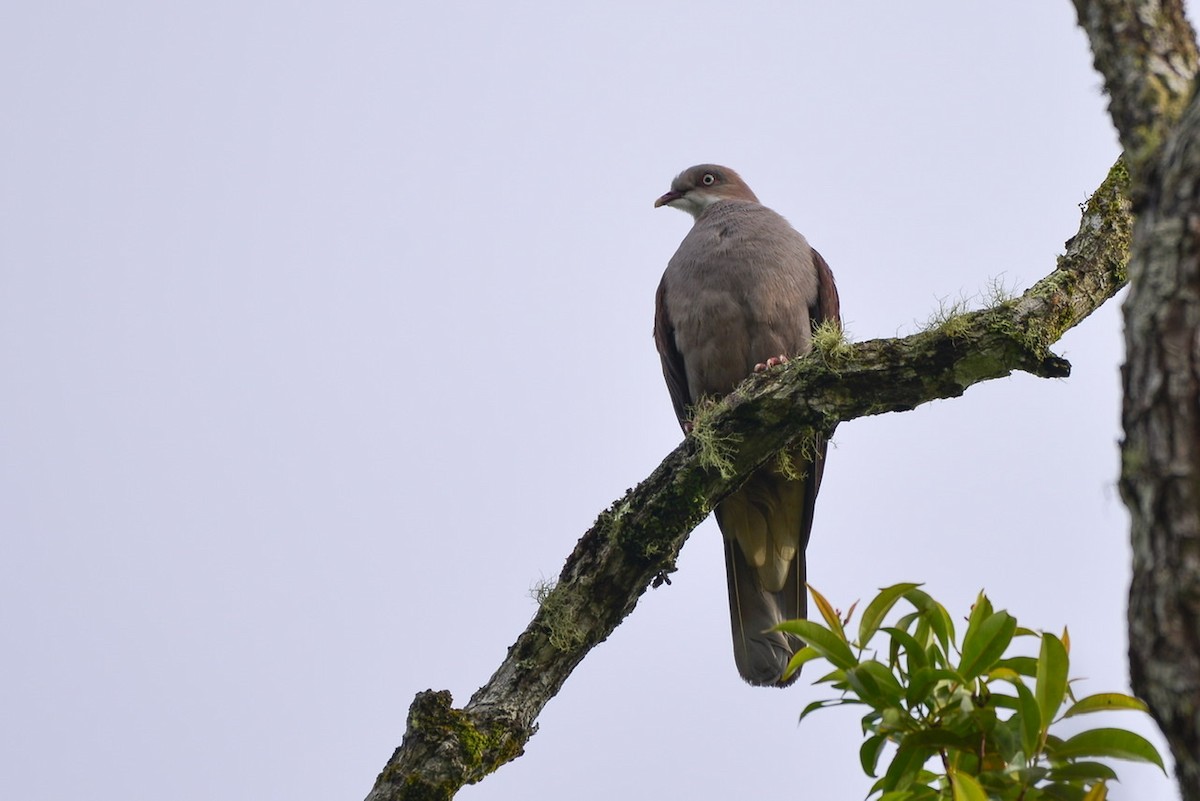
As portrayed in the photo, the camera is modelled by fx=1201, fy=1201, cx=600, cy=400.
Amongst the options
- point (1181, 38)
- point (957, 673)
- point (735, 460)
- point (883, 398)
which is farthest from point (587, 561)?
point (1181, 38)

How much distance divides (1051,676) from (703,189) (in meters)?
5.32

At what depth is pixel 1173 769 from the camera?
58.6 inches

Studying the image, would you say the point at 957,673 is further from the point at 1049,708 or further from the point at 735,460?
the point at 735,460

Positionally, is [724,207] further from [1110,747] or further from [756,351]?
[1110,747]

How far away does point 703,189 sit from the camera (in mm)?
7168

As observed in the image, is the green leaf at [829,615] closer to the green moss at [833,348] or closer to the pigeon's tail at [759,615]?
the green moss at [833,348]

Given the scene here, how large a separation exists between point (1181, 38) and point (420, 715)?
101 inches

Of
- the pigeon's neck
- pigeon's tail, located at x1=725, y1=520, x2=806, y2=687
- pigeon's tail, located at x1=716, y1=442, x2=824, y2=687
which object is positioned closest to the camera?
pigeon's tail, located at x1=725, y1=520, x2=806, y2=687

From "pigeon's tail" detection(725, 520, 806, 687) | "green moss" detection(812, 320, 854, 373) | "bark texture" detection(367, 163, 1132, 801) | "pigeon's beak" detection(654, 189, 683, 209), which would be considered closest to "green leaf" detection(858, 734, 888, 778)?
"bark texture" detection(367, 163, 1132, 801)

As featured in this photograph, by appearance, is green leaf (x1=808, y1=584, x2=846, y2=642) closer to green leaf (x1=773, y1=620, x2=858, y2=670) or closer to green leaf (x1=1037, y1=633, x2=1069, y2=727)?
green leaf (x1=773, y1=620, x2=858, y2=670)

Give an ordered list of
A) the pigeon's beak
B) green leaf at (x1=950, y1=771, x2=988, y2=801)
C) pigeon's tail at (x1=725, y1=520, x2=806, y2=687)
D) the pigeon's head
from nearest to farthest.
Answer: green leaf at (x1=950, y1=771, x2=988, y2=801), pigeon's tail at (x1=725, y1=520, x2=806, y2=687), the pigeon's head, the pigeon's beak

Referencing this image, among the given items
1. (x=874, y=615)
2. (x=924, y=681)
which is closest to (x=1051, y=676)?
(x=924, y=681)

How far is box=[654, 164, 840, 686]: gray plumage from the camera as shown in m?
5.48

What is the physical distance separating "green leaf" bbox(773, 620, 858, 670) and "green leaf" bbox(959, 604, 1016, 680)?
228 mm
